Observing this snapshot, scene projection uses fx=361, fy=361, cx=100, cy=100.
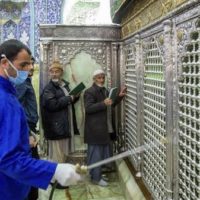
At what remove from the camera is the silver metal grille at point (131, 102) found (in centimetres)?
399

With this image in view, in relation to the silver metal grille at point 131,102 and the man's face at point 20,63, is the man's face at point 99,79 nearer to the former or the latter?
the silver metal grille at point 131,102

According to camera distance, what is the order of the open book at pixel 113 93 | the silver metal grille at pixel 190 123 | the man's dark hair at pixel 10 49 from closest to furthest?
the man's dark hair at pixel 10 49, the silver metal grille at pixel 190 123, the open book at pixel 113 93

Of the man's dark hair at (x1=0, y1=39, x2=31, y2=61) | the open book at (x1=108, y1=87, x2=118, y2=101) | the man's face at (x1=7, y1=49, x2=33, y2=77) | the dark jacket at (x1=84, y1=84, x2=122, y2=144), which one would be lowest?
the dark jacket at (x1=84, y1=84, x2=122, y2=144)

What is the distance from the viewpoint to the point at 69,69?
16.1 feet

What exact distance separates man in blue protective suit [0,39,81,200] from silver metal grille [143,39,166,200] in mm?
1181

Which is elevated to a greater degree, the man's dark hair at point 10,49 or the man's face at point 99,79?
the man's dark hair at point 10,49

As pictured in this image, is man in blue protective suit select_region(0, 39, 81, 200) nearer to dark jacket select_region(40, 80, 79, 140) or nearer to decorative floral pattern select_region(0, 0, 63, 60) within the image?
dark jacket select_region(40, 80, 79, 140)

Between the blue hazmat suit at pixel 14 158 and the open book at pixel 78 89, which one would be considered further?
the open book at pixel 78 89

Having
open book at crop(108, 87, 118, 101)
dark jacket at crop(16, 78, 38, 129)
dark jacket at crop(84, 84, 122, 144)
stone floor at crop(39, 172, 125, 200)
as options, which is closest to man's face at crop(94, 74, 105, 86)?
dark jacket at crop(84, 84, 122, 144)

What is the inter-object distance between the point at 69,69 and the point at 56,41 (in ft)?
1.37

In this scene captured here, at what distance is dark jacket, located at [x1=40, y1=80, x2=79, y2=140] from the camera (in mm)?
4402

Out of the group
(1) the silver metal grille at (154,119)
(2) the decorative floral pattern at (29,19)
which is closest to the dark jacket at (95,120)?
(1) the silver metal grille at (154,119)

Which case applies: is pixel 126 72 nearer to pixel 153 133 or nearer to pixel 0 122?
pixel 153 133

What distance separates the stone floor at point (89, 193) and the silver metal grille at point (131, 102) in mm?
470
